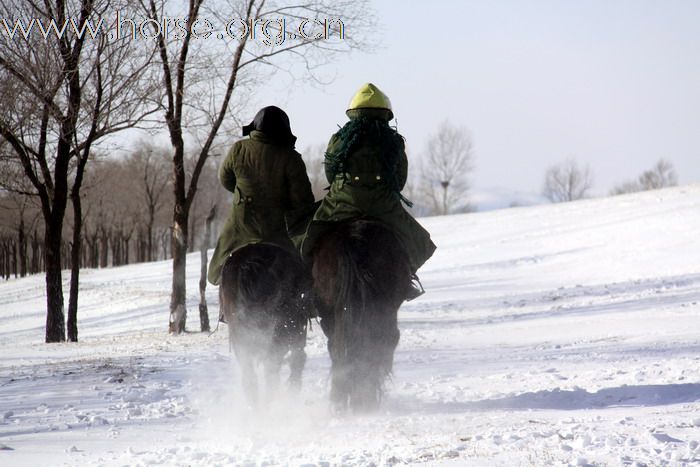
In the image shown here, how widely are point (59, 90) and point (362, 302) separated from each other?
12182 millimetres

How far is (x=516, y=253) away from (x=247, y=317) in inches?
907

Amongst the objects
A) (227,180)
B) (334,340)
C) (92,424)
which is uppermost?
(227,180)

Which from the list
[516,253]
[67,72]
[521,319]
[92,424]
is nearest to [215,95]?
[67,72]

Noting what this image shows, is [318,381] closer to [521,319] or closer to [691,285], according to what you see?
[521,319]

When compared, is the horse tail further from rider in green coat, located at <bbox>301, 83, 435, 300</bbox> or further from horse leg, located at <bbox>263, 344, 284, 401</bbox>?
horse leg, located at <bbox>263, 344, 284, 401</bbox>

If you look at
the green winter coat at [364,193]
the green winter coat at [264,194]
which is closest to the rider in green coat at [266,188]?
the green winter coat at [264,194]

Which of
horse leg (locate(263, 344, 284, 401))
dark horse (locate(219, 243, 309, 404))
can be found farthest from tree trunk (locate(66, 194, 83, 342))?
horse leg (locate(263, 344, 284, 401))

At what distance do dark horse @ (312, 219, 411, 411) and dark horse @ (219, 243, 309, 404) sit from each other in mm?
613

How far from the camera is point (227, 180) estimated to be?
305 inches

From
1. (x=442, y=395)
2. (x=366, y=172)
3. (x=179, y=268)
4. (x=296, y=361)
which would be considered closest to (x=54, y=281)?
(x=179, y=268)

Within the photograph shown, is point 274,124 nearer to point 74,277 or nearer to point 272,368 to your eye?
point 272,368

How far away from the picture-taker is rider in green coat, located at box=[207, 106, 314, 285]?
7.52 metres

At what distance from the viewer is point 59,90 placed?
16922 millimetres

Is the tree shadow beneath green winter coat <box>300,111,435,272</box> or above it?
beneath
